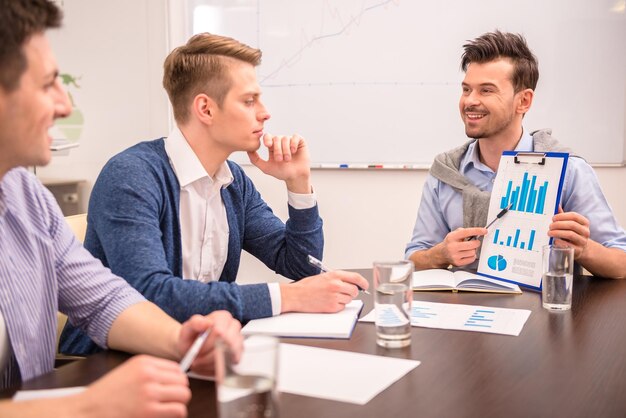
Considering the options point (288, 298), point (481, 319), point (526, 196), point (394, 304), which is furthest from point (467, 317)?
point (526, 196)

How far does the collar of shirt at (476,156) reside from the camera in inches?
84.3

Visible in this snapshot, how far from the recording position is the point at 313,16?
318 centimetres

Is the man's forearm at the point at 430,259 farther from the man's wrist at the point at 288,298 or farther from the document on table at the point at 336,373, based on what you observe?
the document on table at the point at 336,373

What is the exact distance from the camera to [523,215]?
1.65 meters

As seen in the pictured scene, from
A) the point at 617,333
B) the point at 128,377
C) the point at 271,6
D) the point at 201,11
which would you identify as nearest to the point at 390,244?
the point at 271,6

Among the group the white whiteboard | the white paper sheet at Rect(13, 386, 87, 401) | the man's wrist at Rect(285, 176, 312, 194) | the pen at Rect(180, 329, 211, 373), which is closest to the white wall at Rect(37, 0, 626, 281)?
the white whiteboard

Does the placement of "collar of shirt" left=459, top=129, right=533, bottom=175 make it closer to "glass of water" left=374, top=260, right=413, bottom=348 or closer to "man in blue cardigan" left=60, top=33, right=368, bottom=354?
"man in blue cardigan" left=60, top=33, right=368, bottom=354

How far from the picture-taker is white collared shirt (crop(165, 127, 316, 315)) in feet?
5.31

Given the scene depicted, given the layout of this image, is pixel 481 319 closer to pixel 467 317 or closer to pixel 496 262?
pixel 467 317

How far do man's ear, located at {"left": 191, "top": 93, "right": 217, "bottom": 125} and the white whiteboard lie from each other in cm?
152

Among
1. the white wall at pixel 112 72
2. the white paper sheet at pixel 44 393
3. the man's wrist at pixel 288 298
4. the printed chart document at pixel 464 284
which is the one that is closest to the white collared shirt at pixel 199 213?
the man's wrist at pixel 288 298

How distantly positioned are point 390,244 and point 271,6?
1.29m

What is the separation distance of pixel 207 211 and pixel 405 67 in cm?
174

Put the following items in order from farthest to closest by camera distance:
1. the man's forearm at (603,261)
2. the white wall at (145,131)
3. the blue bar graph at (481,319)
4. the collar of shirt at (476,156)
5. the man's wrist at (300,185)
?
the white wall at (145,131), the collar of shirt at (476,156), the man's wrist at (300,185), the man's forearm at (603,261), the blue bar graph at (481,319)
